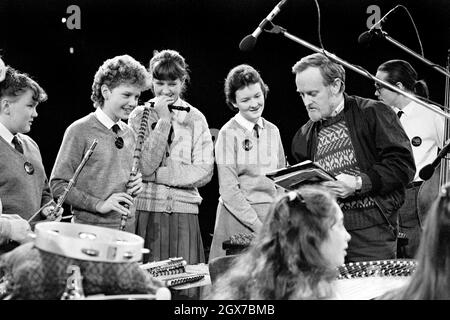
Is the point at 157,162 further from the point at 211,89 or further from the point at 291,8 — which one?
the point at 291,8

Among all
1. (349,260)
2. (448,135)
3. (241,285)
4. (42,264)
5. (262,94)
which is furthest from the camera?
(448,135)

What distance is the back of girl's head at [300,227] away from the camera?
2021 millimetres

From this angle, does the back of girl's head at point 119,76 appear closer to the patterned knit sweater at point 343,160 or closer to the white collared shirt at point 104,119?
the white collared shirt at point 104,119

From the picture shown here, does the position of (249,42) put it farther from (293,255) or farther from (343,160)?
(293,255)

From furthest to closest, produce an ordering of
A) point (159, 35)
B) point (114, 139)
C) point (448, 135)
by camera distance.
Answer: point (159, 35)
point (448, 135)
point (114, 139)

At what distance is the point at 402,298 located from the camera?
1739 millimetres

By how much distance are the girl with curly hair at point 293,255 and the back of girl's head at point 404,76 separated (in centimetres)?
276

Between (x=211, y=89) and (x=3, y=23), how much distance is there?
62.7 inches

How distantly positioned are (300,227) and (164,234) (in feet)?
6.06

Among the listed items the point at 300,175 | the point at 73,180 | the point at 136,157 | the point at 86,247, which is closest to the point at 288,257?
the point at 86,247

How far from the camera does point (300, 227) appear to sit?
2059mm

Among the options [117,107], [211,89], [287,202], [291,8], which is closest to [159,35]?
[211,89]

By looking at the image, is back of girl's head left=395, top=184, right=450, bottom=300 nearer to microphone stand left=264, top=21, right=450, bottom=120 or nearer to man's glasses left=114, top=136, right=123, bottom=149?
microphone stand left=264, top=21, right=450, bottom=120

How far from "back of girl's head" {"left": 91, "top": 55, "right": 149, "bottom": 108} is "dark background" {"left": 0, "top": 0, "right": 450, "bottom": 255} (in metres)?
1.23
